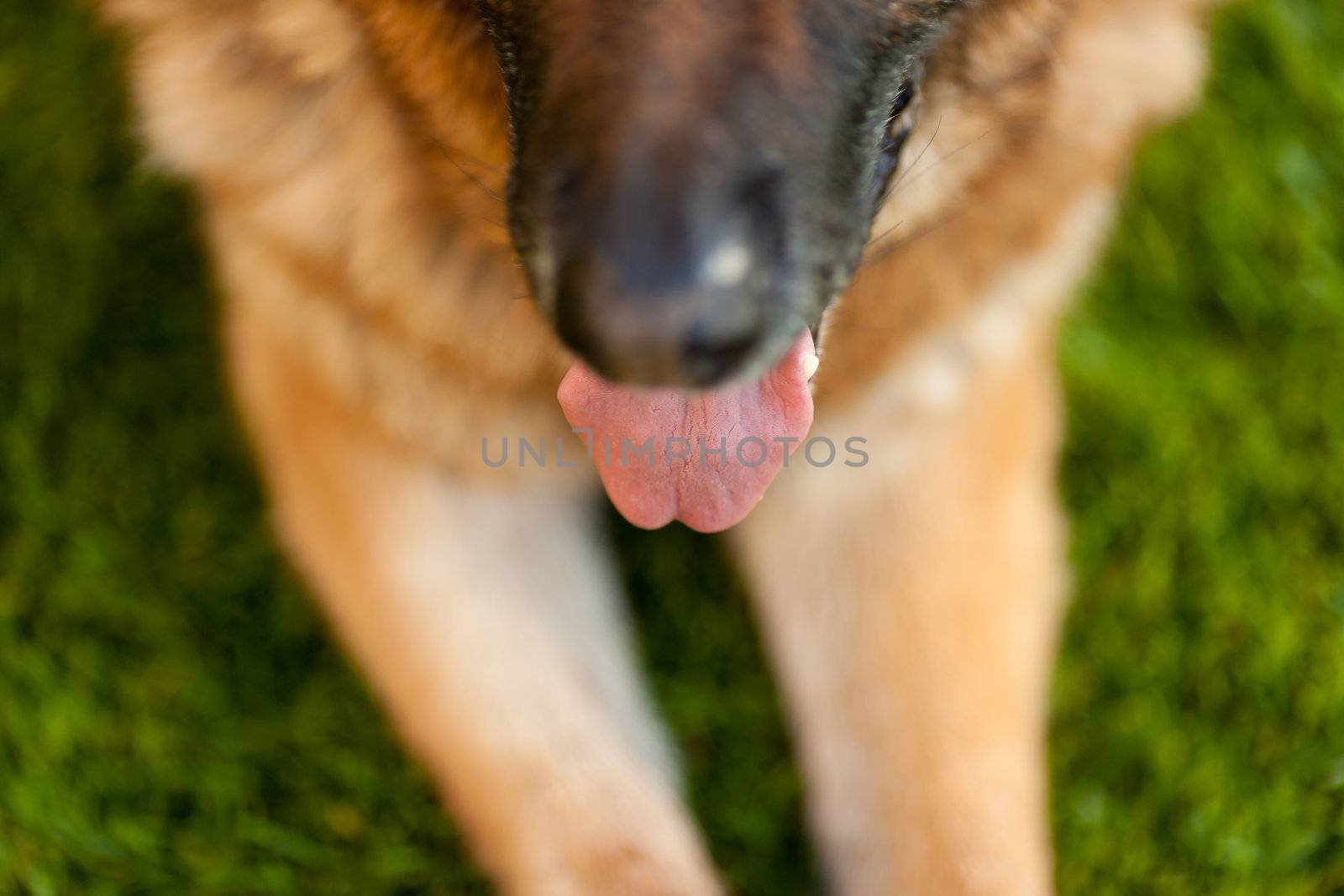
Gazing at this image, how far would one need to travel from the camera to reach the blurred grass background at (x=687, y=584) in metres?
2.09

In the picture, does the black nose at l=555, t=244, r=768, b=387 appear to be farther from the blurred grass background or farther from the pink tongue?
the blurred grass background

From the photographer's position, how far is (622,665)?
2.20m

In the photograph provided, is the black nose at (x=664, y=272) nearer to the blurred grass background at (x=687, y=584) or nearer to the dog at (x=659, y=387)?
the dog at (x=659, y=387)

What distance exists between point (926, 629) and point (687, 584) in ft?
1.72

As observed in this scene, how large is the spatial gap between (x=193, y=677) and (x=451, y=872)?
1.98 ft

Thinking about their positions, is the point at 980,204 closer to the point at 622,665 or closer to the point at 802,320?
the point at 802,320

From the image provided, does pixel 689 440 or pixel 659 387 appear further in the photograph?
pixel 689 440

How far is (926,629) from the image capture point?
2045 mm

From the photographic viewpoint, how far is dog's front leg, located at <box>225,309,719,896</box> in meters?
1.87

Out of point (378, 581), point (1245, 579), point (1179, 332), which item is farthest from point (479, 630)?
point (1179, 332)

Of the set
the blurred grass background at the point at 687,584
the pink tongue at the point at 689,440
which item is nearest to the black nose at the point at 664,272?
the pink tongue at the point at 689,440

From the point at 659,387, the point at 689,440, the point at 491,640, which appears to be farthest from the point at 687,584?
the point at 659,387

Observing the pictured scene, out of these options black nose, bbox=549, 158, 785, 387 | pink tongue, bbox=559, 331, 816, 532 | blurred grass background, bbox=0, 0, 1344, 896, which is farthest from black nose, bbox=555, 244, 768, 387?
blurred grass background, bbox=0, 0, 1344, 896

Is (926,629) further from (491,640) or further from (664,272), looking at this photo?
(664,272)
